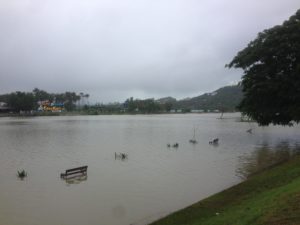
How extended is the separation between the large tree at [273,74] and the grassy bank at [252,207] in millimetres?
19585

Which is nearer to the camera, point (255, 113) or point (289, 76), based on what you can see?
point (289, 76)

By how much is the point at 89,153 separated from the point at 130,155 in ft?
19.9

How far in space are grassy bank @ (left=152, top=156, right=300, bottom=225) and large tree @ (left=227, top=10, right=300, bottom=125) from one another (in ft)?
64.3

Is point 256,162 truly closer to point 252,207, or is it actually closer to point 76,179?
point 76,179

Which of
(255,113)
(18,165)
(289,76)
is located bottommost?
(18,165)

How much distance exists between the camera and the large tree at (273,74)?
37656 mm

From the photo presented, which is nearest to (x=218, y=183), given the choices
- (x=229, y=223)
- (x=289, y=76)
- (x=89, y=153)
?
(x=229, y=223)

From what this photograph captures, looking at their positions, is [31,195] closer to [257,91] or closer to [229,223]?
[229,223]

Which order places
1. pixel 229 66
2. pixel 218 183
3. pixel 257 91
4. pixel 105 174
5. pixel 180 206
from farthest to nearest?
1. pixel 229 66
2. pixel 257 91
3. pixel 105 174
4. pixel 218 183
5. pixel 180 206

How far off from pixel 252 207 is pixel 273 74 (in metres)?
30.3

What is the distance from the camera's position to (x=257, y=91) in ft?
129

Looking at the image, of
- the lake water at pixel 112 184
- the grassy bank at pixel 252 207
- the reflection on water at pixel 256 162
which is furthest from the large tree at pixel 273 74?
the grassy bank at pixel 252 207

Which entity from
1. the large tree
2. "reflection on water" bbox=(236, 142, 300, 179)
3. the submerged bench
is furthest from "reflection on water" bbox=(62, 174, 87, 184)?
the large tree

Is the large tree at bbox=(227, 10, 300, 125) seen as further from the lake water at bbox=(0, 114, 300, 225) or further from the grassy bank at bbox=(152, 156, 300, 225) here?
the grassy bank at bbox=(152, 156, 300, 225)
